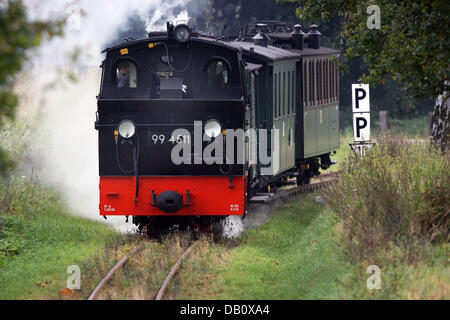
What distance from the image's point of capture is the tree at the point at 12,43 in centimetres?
590

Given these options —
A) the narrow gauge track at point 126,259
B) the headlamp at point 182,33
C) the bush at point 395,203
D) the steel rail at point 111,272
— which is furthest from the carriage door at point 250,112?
the steel rail at point 111,272

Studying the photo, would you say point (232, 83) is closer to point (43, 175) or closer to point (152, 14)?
point (43, 175)

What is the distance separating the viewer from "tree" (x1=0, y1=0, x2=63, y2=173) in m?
5.90

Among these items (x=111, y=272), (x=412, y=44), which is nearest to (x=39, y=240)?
(x=111, y=272)

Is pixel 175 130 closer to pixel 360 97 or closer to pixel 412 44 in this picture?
pixel 412 44

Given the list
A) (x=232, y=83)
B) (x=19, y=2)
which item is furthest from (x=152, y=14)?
(x=19, y=2)

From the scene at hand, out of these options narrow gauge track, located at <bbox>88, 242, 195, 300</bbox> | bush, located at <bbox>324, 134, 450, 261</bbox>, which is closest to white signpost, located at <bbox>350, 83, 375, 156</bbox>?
bush, located at <bbox>324, 134, 450, 261</bbox>

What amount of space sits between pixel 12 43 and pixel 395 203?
19.6 ft

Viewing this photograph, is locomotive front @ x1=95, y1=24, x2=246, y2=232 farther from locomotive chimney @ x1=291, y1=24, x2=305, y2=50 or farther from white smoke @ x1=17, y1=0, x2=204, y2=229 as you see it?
locomotive chimney @ x1=291, y1=24, x2=305, y2=50

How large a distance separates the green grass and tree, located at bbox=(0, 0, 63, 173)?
167 inches

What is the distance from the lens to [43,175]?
1905cm

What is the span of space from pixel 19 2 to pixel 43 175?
1321 cm

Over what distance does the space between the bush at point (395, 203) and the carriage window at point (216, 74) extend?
233cm

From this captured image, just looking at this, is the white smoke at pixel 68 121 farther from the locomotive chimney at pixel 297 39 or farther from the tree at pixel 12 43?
the tree at pixel 12 43
